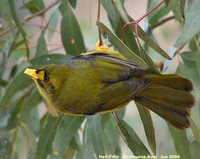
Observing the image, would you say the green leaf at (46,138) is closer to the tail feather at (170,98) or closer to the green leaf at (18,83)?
the green leaf at (18,83)

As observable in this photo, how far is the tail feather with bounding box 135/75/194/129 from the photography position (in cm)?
200

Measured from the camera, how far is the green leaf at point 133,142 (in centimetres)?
222

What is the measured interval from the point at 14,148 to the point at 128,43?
1.18m

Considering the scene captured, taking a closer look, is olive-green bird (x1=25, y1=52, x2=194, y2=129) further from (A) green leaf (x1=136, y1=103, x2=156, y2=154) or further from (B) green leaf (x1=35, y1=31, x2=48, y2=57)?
(B) green leaf (x1=35, y1=31, x2=48, y2=57)

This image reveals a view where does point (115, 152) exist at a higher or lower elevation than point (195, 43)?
lower

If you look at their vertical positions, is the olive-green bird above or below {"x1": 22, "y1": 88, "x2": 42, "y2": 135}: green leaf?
above

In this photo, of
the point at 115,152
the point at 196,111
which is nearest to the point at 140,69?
the point at 196,111

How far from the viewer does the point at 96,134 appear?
2.52 m

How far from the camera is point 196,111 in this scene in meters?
2.27

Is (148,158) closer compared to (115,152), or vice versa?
(148,158)

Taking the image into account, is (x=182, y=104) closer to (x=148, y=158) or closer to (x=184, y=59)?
(x=148, y=158)

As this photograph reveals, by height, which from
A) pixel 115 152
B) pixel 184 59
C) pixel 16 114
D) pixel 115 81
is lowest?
pixel 115 152

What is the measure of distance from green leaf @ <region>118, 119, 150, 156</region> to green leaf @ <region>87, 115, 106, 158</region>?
291mm

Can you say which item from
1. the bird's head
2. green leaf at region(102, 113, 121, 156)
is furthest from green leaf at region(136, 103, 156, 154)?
green leaf at region(102, 113, 121, 156)
